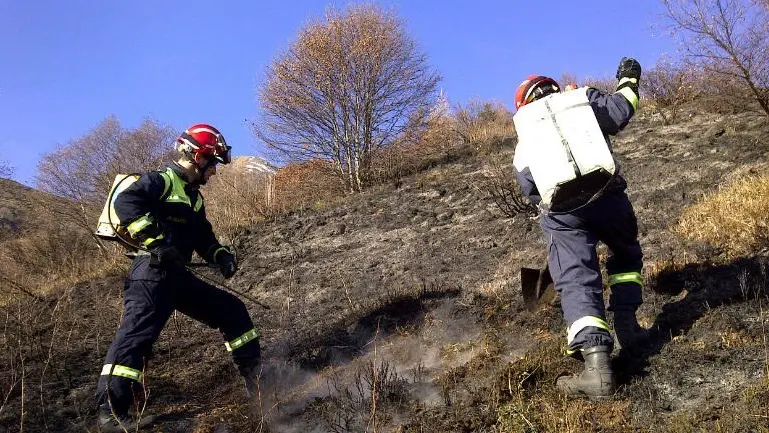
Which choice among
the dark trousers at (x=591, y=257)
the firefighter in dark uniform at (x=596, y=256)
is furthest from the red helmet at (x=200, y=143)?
the dark trousers at (x=591, y=257)

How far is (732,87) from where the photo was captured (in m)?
8.06

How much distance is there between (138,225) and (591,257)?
276cm

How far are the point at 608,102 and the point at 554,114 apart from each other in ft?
1.02

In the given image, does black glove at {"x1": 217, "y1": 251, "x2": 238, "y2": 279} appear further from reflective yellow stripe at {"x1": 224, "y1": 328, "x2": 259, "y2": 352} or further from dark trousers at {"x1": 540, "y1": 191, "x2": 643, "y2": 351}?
dark trousers at {"x1": 540, "y1": 191, "x2": 643, "y2": 351}

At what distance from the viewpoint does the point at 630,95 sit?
3.31 metres

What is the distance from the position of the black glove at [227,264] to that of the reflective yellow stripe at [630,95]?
2911 millimetres

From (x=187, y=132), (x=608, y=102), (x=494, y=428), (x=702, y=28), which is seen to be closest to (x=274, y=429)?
(x=494, y=428)

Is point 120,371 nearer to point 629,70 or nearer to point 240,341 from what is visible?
point 240,341

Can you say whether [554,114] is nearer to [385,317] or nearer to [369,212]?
[385,317]

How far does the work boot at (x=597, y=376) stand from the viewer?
3002 millimetres

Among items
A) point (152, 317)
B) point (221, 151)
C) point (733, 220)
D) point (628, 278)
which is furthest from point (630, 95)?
point (152, 317)

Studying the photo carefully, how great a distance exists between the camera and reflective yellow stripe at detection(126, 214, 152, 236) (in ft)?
12.5

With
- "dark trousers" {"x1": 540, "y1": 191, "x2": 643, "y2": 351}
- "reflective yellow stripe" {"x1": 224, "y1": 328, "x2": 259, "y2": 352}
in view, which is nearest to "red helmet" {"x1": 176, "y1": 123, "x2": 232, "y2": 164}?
"reflective yellow stripe" {"x1": 224, "y1": 328, "x2": 259, "y2": 352}

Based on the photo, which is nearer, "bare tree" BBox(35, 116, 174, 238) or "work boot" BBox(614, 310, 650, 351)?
→ "work boot" BBox(614, 310, 650, 351)
